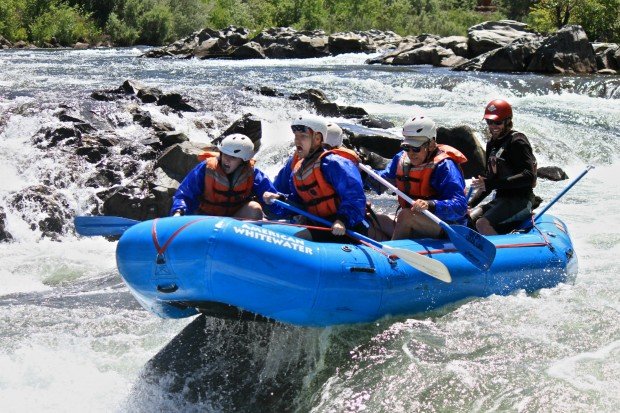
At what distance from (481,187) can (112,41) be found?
29636 mm

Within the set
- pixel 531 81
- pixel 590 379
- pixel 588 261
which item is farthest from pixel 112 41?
pixel 590 379

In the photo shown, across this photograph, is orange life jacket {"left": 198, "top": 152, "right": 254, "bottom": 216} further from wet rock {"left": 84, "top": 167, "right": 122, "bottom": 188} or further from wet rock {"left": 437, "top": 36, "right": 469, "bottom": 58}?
wet rock {"left": 437, "top": 36, "right": 469, "bottom": 58}

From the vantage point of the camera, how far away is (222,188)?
5.56 meters

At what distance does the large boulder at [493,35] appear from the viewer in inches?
858

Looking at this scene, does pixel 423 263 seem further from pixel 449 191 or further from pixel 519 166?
pixel 519 166

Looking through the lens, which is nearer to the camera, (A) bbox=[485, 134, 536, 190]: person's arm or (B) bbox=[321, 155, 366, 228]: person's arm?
(B) bbox=[321, 155, 366, 228]: person's arm

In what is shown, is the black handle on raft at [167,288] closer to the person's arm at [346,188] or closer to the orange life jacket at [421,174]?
the person's arm at [346,188]

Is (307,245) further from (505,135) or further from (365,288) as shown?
(505,135)

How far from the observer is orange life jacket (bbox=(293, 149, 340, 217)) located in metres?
5.11

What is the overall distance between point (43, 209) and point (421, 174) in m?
4.72

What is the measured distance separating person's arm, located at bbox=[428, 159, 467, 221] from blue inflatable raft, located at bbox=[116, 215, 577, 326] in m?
0.50

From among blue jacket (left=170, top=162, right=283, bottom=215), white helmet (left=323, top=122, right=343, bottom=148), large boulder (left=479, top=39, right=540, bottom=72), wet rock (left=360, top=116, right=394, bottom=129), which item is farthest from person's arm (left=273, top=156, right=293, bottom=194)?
large boulder (left=479, top=39, right=540, bottom=72)

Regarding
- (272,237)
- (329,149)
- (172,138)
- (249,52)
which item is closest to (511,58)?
(249,52)

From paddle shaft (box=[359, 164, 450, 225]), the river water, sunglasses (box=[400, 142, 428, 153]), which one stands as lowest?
the river water
